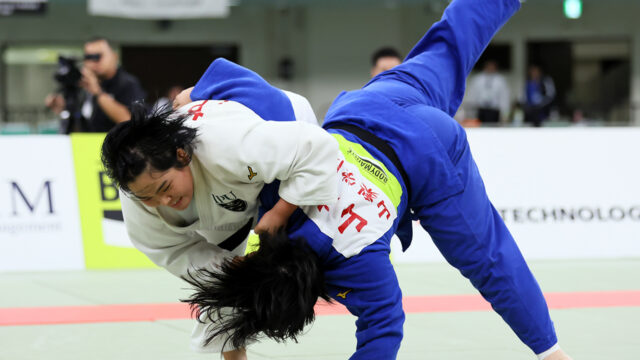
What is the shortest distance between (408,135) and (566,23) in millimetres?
14325

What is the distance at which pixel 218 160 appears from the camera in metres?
2.20

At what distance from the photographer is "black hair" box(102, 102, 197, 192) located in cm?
213

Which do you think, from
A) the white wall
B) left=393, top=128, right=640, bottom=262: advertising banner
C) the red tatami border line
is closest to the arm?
the red tatami border line

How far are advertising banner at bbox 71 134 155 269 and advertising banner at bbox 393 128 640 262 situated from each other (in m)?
1.99

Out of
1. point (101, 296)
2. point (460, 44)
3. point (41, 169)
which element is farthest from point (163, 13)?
point (460, 44)

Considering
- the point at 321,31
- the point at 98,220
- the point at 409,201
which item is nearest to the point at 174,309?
the point at 98,220

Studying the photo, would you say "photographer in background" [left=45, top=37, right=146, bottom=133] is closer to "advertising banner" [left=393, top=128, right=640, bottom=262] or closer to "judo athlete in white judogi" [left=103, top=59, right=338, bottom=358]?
"advertising banner" [left=393, top=128, right=640, bottom=262]

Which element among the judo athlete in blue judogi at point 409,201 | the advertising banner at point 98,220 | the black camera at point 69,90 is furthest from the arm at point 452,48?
the black camera at point 69,90

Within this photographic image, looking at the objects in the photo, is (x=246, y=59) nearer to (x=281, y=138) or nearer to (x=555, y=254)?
(x=555, y=254)

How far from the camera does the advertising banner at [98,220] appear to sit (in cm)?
580

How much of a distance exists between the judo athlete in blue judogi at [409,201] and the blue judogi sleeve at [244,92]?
7.9 inches

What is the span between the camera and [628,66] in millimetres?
16078

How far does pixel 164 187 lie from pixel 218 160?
16 cm

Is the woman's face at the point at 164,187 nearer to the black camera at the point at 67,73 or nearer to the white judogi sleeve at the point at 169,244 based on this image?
the white judogi sleeve at the point at 169,244
